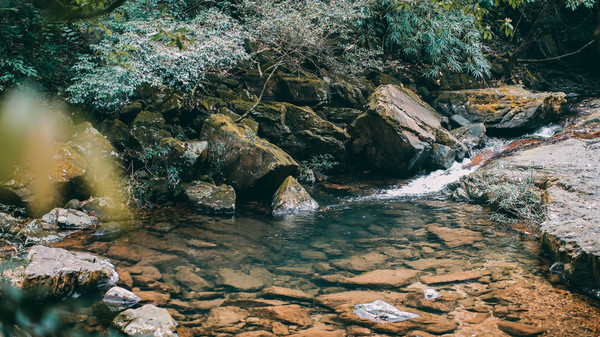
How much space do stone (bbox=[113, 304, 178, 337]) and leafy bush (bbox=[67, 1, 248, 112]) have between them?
14.7ft

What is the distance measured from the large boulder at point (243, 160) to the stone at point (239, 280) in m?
3.15

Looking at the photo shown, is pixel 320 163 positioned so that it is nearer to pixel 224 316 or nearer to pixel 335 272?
pixel 335 272

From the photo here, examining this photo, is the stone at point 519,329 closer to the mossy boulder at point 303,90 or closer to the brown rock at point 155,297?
the brown rock at point 155,297

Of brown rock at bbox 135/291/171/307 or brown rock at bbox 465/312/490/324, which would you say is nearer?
brown rock at bbox 465/312/490/324

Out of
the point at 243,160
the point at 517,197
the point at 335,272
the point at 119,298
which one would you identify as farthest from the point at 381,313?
the point at 243,160

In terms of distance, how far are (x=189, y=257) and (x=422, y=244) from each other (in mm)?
3310

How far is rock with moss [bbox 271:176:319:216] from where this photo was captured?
7272 mm

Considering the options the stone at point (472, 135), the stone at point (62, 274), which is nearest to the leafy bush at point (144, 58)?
the stone at point (62, 274)

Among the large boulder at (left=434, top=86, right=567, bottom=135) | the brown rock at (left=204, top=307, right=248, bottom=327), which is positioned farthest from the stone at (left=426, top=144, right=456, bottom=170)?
the brown rock at (left=204, top=307, right=248, bottom=327)

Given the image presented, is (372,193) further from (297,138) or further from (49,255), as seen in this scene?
(49,255)

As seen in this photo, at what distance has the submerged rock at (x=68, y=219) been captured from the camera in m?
5.74

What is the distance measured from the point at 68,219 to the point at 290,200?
12.0ft

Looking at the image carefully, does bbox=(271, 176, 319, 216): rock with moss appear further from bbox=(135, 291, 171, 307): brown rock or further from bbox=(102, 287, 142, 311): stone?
bbox=(102, 287, 142, 311): stone

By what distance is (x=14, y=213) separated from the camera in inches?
223
